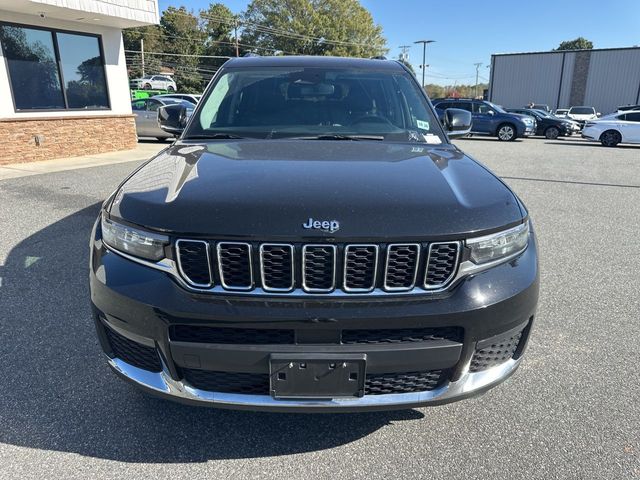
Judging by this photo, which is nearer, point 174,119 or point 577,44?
point 174,119

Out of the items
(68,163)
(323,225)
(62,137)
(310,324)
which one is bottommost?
(68,163)

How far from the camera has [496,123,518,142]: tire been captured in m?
20.0

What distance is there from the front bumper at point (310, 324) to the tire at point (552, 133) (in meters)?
23.3

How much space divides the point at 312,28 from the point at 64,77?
188 feet

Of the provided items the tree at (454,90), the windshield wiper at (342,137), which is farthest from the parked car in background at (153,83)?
the tree at (454,90)

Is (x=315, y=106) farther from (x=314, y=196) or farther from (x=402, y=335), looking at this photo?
(x=402, y=335)

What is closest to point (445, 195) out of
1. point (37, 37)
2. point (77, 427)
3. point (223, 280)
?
point (223, 280)

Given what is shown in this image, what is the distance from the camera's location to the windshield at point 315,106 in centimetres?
298

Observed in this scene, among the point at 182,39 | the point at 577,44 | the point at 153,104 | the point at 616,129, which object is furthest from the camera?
the point at 577,44

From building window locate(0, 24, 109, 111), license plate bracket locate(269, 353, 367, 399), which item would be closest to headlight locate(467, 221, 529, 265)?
license plate bracket locate(269, 353, 367, 399)

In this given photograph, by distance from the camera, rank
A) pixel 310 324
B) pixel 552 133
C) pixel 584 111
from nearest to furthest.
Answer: pixel 310 324 → pixel 552 133 → pixel 584 111

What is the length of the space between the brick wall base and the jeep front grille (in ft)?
35.7

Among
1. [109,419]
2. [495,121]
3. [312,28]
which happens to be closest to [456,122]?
[109,419]

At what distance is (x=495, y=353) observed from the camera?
76.9 inches
